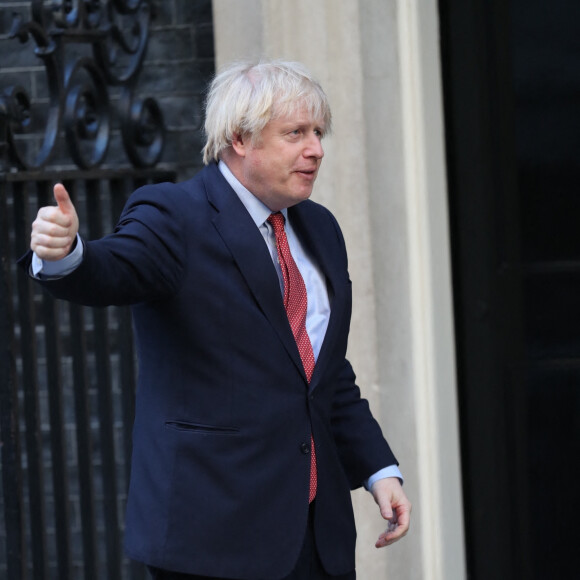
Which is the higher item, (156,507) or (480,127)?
(480,127)

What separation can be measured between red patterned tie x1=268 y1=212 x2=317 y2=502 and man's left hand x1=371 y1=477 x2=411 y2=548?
0.23 metres

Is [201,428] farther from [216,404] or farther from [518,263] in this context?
[518,263]

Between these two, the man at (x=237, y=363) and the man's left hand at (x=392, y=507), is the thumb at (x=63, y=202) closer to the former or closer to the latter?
the man at (x=237, y=363)

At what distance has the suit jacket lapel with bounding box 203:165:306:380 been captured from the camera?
8.18ft

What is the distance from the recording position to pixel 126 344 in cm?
409

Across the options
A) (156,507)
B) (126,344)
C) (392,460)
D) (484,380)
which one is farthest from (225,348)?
(484,380)

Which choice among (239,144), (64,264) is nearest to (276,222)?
(239,144)

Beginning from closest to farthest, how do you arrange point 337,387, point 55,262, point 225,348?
1. point 55,262
2. point 225,348
3. point 337,387

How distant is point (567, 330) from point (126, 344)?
1.42m

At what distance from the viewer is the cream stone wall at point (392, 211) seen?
13.2 feet

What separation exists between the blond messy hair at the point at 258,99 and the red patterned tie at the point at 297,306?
0.23 meters

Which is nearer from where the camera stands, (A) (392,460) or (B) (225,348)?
(B) (225,348)

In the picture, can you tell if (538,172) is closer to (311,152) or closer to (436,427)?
(436,427)

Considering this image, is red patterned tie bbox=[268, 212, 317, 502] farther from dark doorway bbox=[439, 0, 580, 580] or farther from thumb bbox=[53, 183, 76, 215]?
dark doorway bbox=[439, 0, 580, 580]
